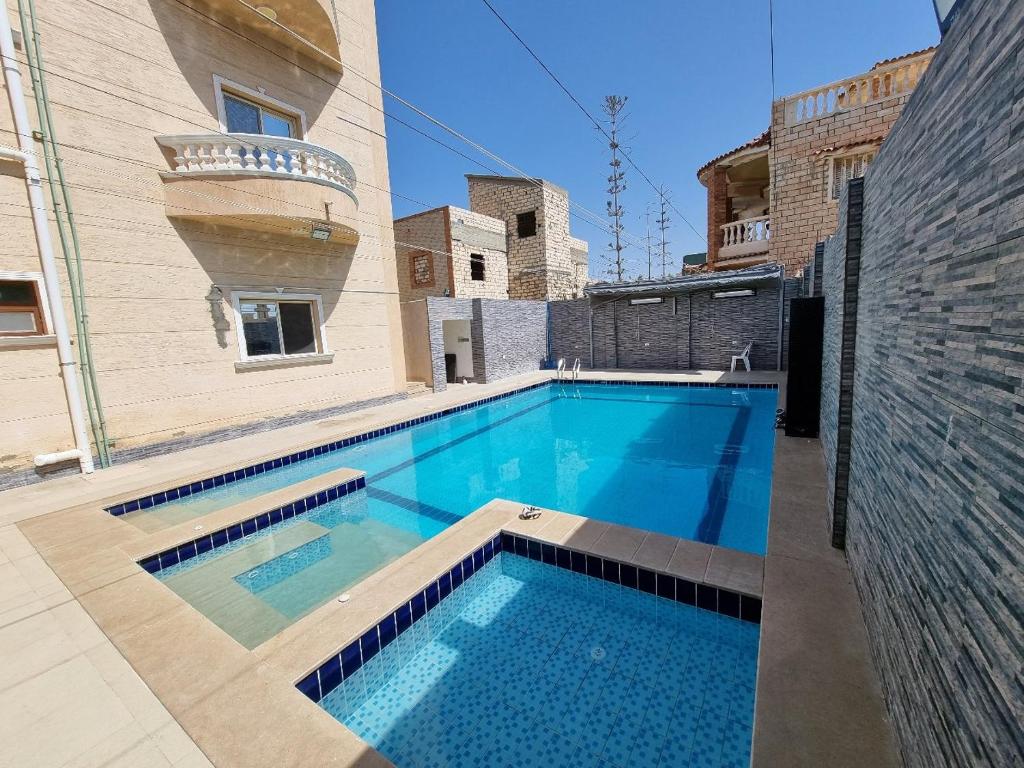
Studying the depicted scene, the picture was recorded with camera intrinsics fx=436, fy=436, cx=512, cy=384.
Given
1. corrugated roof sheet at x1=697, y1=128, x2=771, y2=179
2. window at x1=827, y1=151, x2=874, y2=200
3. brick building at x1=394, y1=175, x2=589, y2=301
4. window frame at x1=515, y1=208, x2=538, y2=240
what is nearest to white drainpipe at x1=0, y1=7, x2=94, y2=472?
brick building at x1=394, y1=175, x2=589, y2=301

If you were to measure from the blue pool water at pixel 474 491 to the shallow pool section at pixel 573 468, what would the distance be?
0.09 ft

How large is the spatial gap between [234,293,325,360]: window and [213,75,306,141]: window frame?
119 inches

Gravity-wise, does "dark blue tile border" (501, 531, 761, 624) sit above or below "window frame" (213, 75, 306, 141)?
below

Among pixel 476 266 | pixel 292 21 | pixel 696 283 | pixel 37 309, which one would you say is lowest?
pixel 37 309

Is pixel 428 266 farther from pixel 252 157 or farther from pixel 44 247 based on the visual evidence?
pixel 44 247

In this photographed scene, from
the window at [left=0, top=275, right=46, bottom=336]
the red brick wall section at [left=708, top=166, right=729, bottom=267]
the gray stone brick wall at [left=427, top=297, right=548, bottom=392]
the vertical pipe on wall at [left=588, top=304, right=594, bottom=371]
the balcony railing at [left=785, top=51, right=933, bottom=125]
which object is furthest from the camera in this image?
the vertical pipe on wall at [left=588, top=304, right=594, bottom=371]

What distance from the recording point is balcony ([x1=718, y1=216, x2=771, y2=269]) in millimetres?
13633

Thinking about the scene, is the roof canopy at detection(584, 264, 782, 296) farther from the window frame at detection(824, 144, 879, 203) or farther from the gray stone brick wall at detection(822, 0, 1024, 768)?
the gray stone brick wall at detection(822, 0, 1024, 768)

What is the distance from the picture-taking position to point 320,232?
856cm

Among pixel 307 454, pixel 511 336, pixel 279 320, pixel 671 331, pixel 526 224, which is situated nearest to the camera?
pixel 307 454

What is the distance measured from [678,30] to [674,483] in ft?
29.3

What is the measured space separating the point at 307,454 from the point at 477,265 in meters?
11.7

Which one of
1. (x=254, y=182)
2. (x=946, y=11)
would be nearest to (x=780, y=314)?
(x=946, y=11)

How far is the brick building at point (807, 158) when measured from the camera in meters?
10.6
